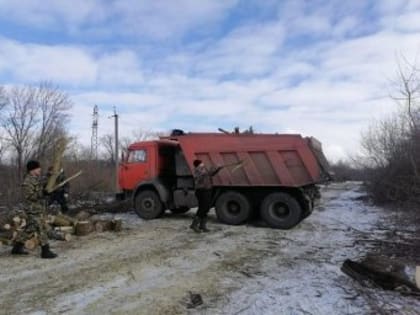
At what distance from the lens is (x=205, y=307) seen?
236 inches

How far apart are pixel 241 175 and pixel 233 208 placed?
3.33 feet

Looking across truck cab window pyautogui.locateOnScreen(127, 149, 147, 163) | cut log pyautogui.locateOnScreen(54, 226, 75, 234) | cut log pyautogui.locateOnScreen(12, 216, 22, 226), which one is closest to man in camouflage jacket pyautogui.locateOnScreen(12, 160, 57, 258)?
cut log pyautogui.locateOnScreen(12, 216, 22, 226)

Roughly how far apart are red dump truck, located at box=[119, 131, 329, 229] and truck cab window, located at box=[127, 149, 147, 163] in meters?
0.06

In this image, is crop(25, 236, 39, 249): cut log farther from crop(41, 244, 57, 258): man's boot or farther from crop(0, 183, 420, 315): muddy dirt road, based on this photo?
crop(41, 244, 57, 258): man's boot

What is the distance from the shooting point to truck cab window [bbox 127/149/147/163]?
15.1 metres

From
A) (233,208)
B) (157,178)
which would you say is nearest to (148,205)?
(157,178)

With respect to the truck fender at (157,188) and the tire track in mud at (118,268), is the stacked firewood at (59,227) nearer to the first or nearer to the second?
the tire track in mud at (118,268)

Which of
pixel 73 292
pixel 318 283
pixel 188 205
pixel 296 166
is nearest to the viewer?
pixel 73 292

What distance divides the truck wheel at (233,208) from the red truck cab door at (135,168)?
265cm

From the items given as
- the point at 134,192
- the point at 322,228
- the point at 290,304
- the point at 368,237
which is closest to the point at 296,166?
the point at 322,228

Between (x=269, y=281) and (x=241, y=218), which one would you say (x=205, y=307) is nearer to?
(x=269, y=281)

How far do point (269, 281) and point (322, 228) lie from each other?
613 centimetres

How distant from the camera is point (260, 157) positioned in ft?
43.7

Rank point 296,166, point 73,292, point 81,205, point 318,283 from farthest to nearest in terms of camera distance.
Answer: point 81,205
point 296,166
point 318,283
point 73,292
